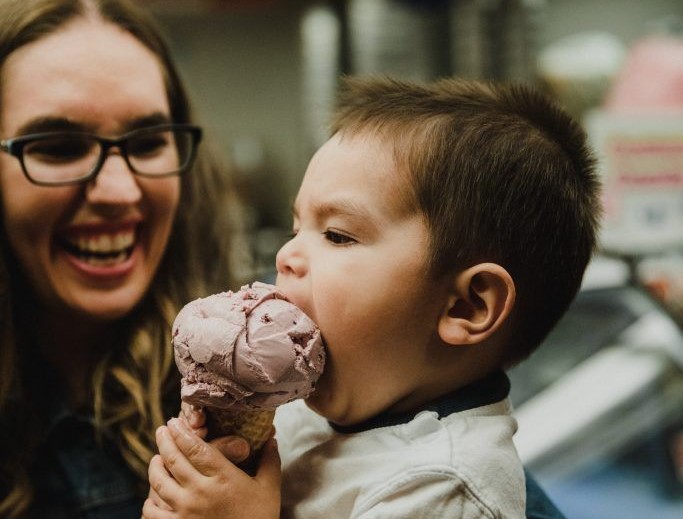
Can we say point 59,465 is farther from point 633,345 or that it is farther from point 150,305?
point 633,345

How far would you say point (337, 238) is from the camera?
3.76 ft

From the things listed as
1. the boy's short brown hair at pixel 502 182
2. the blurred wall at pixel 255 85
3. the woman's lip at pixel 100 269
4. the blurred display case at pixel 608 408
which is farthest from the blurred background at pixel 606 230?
the blurred wall at pixel 255 85

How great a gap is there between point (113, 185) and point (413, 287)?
25.6 inches

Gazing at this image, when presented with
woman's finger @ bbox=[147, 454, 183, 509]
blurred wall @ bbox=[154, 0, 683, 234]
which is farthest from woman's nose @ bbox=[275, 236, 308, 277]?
blurred wall @ bbox=[154, 0, 683, 234]

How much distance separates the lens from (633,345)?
2.26m

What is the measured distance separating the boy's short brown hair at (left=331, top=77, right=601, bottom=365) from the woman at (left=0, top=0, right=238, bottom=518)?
18.8 inches

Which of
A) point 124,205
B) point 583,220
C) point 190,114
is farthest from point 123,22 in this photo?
point 583,220

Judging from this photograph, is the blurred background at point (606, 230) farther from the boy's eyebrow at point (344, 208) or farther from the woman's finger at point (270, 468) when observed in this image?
the woman's finger at point (270, 468)

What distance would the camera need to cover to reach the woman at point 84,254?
1415 mm

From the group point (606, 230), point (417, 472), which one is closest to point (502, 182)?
point (417, 472)

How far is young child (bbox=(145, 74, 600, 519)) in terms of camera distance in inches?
42.6

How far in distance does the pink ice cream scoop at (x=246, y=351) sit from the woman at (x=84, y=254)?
47cm

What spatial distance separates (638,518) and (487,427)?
1127 mm

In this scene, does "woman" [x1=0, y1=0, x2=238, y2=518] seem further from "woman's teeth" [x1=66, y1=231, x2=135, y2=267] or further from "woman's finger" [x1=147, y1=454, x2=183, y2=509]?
"woman's finger" [x1=147, y1=454, x2=183, y2=509]
